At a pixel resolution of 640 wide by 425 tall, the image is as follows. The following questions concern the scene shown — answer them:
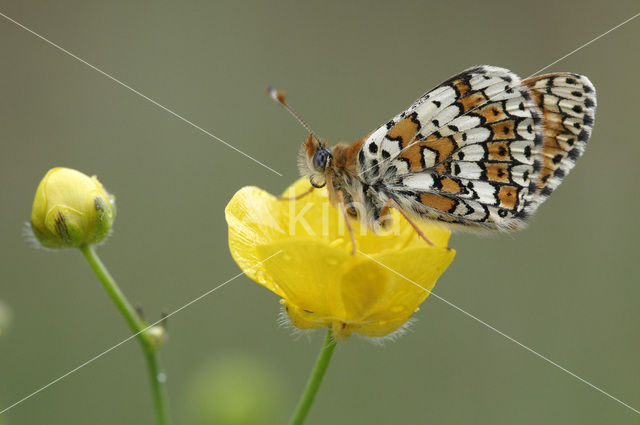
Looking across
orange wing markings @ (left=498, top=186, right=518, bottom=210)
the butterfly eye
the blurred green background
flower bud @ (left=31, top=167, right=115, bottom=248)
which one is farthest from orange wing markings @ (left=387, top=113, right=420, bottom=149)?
the blurred green background

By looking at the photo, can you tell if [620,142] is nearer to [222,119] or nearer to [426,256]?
[222,119]

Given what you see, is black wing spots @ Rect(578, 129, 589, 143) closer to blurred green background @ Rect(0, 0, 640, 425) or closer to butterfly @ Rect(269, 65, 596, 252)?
butterfly @ Rect(269, 65, 596, 252)

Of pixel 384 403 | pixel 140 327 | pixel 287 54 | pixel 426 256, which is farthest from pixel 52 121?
pixel 426 256

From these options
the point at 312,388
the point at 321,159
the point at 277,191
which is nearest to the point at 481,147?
the point at 321,159

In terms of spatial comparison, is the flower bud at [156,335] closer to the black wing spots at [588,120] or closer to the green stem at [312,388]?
the green stem at [312,388]

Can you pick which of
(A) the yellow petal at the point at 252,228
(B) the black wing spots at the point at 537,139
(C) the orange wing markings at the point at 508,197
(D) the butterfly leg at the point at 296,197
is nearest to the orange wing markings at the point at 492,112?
(B) the black wing spots at the point at 537,139

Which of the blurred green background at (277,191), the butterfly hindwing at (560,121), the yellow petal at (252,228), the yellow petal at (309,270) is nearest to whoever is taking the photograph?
the yellow petal at (309,270)
